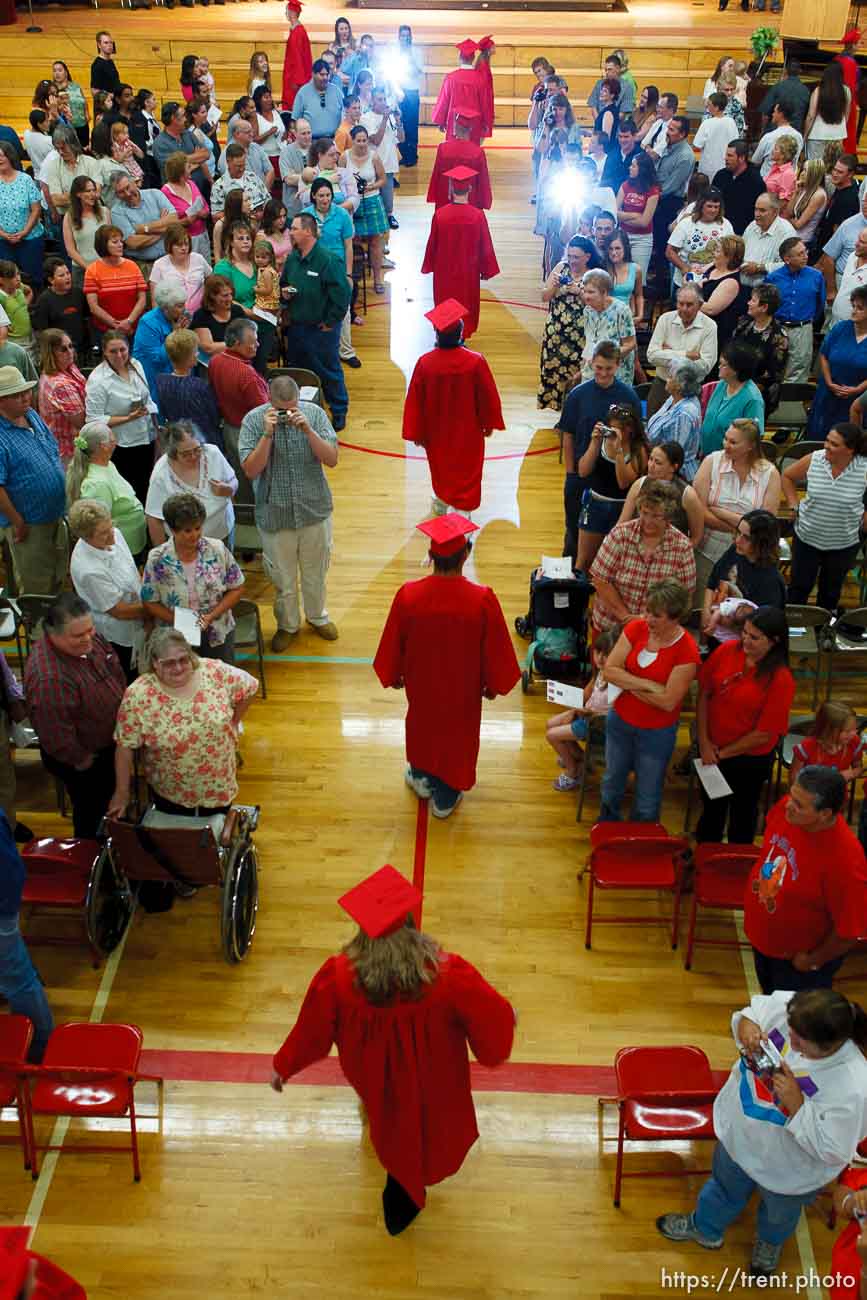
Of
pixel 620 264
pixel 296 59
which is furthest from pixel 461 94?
pixel 620 264

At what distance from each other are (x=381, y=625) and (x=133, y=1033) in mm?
3425

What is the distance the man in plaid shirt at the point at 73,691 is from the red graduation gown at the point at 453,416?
315cm

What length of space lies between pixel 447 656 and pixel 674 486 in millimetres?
1346

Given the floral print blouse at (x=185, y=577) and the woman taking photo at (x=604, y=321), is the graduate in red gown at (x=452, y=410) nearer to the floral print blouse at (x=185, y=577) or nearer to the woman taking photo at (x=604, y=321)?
the woman taking photo at (x=604, y=321)

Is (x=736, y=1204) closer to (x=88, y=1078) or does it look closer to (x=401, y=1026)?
(x=401, y=1026)

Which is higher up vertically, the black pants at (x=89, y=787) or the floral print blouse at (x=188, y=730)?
the floral print blouse at (x=188, y=730)

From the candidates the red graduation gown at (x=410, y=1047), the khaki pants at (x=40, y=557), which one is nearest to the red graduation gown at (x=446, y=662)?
the red graduation gown at (x=410, y=1047)

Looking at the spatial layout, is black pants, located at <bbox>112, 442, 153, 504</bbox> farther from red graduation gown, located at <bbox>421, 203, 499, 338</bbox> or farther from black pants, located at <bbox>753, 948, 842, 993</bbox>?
black pants, located at <bbox>753, 948, 842, 993</bbox>

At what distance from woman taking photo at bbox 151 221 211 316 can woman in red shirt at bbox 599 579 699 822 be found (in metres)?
4.42

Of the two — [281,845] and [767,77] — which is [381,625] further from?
[767,77]

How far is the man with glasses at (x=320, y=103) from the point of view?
12.3 meters

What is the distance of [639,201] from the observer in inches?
417

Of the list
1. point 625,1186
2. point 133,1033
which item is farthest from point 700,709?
point 133,1033

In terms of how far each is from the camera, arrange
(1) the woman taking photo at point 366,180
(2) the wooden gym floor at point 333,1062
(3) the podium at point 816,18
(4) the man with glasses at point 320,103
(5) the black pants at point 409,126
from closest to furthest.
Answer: (2) the wooden gym floor at point 333,1062, (1) the woman taking photo at point 366,180, (4) the man with glasses at point 320,103, (3) the podium at point 816,18, (5) the black pants at point 409,126
